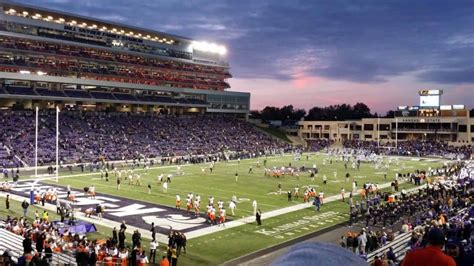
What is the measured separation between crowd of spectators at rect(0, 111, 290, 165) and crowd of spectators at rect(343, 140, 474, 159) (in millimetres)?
15345

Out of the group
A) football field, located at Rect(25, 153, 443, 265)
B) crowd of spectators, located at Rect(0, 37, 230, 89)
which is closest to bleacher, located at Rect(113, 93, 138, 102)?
crowd of spectators, located at Rect(0, 37, 230, 89)

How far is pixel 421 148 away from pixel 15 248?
2877 inches

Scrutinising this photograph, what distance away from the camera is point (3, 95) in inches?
2355

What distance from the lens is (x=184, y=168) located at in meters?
49.2

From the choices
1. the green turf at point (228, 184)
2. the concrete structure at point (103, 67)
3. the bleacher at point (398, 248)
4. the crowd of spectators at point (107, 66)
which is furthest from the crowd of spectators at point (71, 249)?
the crowd of spectators at point (107, 66)

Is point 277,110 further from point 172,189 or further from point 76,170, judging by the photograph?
point 172,189

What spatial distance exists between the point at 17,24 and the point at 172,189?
145 ft

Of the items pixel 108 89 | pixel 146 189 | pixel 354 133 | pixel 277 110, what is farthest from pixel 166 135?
pixel 277 110

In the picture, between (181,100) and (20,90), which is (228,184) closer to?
(20,90)

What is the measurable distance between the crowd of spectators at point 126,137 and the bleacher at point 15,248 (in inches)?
1204

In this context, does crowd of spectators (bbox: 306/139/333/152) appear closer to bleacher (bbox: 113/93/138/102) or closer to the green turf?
bleacher (bbox: 113/93/138/102)

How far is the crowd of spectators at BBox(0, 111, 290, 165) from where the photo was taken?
52000mm

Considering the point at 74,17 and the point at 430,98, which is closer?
the point at 74,17

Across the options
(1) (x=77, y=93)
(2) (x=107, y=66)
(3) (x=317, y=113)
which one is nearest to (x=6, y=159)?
(1) (x=77, y=93)
